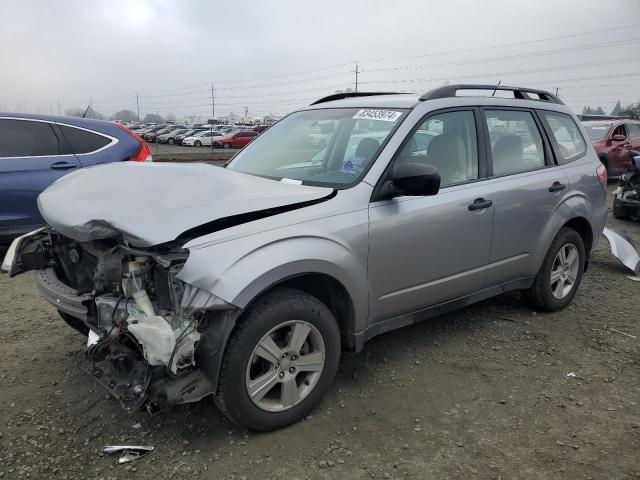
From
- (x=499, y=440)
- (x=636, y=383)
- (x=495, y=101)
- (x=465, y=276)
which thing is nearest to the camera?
(x=499, y=440)

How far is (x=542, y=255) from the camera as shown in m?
4.32

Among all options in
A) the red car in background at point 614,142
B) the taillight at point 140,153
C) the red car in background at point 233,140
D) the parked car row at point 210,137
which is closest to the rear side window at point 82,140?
the taillight at point 140,153

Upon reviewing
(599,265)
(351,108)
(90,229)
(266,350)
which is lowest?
(599,265)

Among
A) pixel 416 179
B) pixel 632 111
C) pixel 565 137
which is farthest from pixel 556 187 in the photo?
pixel 632 111

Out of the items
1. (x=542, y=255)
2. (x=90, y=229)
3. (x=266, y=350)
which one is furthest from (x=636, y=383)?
(x=90, y=229)

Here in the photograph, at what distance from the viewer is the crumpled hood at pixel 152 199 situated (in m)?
2.55

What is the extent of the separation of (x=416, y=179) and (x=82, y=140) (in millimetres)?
4614

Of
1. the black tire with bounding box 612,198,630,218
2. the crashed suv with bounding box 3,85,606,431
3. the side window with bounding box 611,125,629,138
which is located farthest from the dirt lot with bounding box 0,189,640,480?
the side window with bounding box 611,125,629,138

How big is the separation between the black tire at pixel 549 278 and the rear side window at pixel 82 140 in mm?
4991

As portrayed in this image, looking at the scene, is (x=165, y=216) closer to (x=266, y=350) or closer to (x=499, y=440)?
(x=266, y=350)

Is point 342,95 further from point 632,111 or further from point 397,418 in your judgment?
point 632,111

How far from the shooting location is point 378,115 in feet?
11.8

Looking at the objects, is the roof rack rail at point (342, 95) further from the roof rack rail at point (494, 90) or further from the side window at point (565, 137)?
the side window at point (565, 137)

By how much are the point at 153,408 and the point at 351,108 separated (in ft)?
7.96
